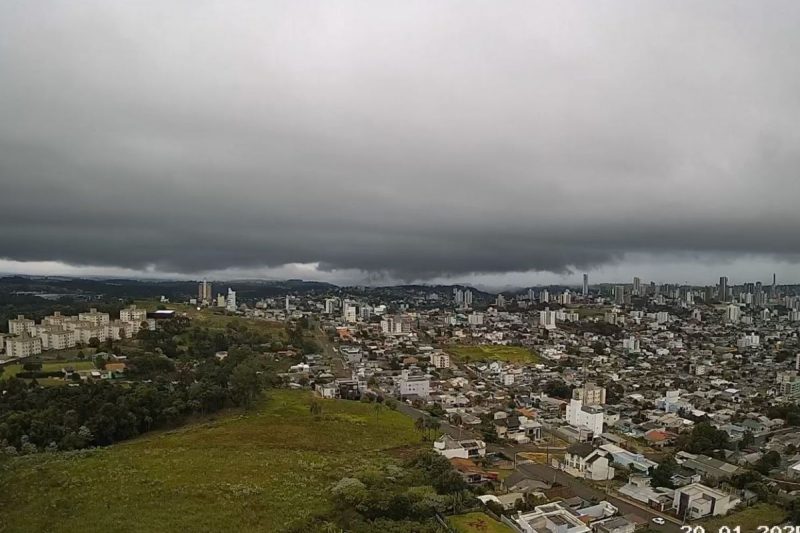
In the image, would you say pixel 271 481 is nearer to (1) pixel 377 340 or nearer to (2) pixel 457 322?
(1) pixel 377 340

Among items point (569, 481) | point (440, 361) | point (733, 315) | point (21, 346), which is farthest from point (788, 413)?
point (733, 315)

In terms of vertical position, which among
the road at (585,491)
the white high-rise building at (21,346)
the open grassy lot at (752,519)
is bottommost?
the road at (585,491)

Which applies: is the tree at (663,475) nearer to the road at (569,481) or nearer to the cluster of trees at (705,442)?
the road at (569,481)

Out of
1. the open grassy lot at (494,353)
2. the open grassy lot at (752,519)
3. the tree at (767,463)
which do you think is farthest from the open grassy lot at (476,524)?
the open grassy lot at (494,353)

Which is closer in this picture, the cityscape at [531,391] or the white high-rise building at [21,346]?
the cityscape at [531,391]

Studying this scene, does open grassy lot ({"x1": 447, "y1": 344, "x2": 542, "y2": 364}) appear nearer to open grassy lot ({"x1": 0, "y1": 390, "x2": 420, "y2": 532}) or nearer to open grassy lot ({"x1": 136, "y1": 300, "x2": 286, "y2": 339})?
open grassy lot ({"x1": 136, "y1": 300, "x2": 286, "y2": 339})

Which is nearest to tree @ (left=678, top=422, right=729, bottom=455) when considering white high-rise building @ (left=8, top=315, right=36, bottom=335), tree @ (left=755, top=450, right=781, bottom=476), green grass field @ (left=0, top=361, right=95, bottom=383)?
tree @ (left=755, top=450, right=781, bottom=476)

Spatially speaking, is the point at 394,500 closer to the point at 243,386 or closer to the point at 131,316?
the point at 243,386

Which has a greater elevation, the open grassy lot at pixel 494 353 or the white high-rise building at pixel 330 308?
the white high-rise building at pixel 330 308

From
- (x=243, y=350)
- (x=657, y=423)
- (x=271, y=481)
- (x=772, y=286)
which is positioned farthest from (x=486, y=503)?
(x=772, y=286)

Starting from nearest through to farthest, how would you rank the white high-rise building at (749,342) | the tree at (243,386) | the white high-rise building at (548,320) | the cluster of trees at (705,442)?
1. the cluster of trees at (705,442)
2. the tree at (243,386)
3. the white high-rise building at (749,342)
4. the white high-rise building at (548,320)
